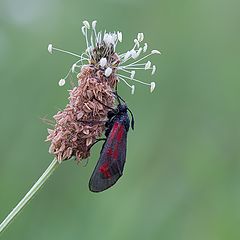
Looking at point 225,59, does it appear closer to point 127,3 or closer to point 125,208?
point 127,3

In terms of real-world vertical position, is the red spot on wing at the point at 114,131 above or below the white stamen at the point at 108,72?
below

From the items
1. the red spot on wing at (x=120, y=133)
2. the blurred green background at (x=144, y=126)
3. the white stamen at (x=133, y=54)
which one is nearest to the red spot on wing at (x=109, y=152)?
the red spot on wing at (x=120, y=133)

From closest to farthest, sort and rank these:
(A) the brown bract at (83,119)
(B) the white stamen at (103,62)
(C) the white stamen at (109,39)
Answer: (A) the brown bract at (83,119)
(B) the white stamen at (103,62)
(C) the white stamen at (109,39)

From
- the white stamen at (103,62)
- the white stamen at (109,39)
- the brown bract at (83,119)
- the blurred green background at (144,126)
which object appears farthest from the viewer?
the blurred green background at (144,126)

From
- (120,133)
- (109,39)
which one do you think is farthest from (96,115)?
(109,39)

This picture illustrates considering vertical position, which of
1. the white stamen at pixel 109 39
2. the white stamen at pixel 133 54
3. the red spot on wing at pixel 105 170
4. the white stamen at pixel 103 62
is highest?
the white stamen at pixel 109 39

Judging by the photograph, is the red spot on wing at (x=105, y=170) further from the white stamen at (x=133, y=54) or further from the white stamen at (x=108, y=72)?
the white stamen at (x=133, y=54)

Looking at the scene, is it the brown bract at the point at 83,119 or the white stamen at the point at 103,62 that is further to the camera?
the white stamen at the point at 103,62

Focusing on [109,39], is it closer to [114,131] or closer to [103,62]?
[103,62]

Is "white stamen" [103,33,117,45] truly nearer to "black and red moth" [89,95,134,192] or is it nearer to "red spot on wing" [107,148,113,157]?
"black and red moth" [89,95,134,192]
